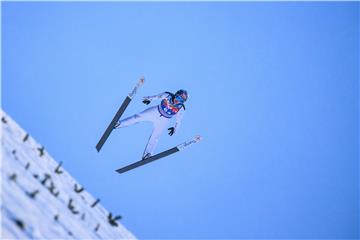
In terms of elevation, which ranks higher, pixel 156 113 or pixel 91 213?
pixel 156 113

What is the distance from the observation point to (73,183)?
712cm

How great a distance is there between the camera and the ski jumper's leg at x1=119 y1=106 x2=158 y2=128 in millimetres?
11852

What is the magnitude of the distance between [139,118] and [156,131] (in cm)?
72

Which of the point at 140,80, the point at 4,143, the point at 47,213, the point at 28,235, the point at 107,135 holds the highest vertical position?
the point at 140,80

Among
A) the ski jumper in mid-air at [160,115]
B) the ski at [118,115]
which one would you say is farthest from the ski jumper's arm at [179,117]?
the ski at [118,115]

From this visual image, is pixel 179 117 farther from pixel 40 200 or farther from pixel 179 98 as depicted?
pixel 40 200

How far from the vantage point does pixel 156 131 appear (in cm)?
1240

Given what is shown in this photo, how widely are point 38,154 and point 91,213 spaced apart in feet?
4.12

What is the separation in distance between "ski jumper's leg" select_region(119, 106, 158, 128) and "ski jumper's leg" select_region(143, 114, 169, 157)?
0.22 meters

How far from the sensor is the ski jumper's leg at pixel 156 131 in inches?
482

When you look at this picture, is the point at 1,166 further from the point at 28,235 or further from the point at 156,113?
the point at 156,113

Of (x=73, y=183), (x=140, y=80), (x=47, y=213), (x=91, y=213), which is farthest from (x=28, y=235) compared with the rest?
(x=140, y=80)

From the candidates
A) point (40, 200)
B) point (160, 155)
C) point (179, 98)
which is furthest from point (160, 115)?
point (40, 200)

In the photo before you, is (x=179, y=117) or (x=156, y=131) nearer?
(x=156, y=131)
